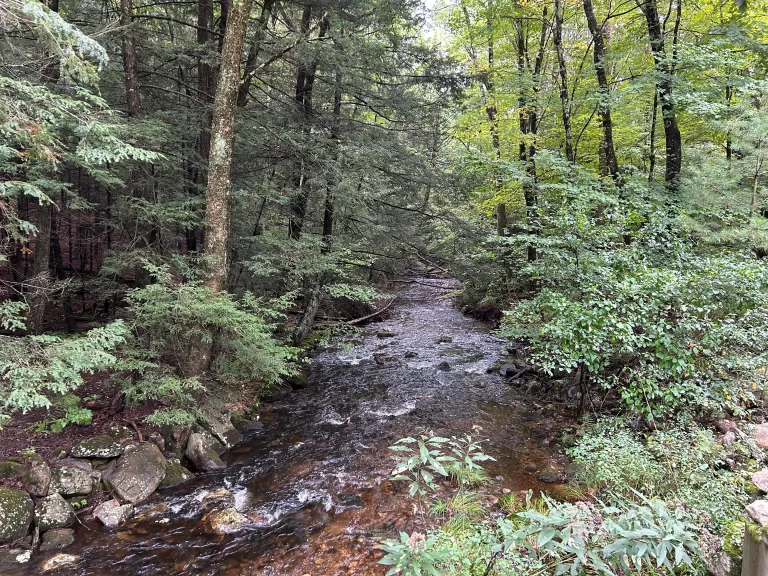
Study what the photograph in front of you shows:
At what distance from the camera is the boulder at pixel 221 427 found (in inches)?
285

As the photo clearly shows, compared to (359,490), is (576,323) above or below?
above

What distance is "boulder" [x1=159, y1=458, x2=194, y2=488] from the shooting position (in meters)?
6.02

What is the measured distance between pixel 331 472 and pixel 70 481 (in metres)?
3.52

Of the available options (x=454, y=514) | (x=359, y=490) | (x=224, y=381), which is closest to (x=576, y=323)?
(x=454, y=514)

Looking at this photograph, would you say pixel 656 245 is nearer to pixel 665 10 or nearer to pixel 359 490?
pixel 359 490

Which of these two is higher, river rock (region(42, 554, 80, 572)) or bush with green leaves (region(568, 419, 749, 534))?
bush with green leaves (region(568, 419, 749, 534))

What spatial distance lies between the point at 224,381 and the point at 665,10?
15978 mm

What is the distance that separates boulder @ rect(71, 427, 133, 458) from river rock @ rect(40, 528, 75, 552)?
1039mm

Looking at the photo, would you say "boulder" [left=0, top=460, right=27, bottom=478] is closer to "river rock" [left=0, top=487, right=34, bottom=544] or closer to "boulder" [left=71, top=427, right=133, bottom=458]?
"river rock" [left=0, top=487, right=34, bottom=544]

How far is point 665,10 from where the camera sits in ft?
40.0

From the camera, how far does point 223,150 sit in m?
7.56

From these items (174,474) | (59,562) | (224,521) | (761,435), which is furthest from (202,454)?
(761,435)

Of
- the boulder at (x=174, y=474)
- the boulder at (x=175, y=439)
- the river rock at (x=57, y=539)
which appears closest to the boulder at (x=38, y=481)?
the river rock at (x=57, y=539)

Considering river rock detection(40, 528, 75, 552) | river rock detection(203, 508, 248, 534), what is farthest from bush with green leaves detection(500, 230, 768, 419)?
river rock detection(40, 528, 75, 552)
